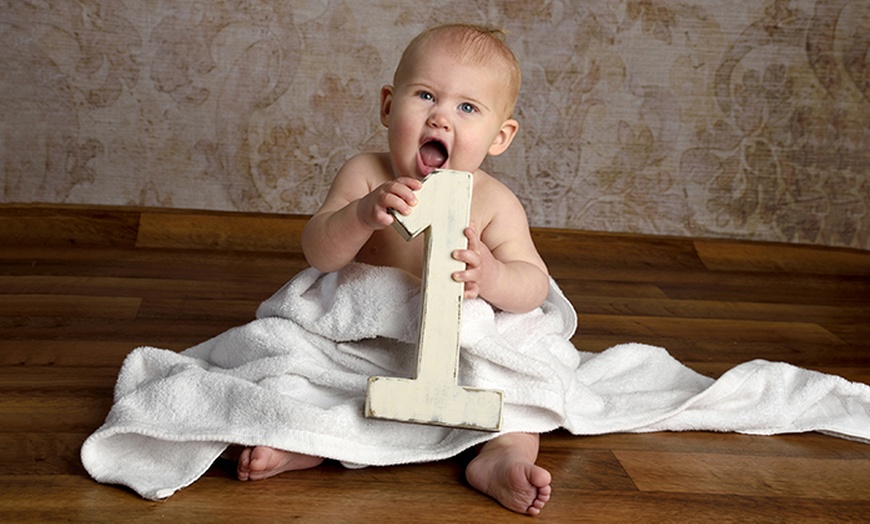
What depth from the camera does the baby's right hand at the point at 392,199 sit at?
105 cm

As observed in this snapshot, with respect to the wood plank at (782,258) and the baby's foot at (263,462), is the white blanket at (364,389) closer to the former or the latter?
the baby's foot at (263,462)

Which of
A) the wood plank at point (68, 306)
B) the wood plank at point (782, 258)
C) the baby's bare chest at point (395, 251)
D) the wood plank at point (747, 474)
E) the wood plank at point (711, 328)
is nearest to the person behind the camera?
the wood plank at point (747, 474)

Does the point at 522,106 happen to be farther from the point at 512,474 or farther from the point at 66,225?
the point at 512,474

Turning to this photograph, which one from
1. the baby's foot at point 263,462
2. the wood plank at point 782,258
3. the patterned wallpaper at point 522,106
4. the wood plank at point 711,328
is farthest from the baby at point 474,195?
the wood plank at point 782,258

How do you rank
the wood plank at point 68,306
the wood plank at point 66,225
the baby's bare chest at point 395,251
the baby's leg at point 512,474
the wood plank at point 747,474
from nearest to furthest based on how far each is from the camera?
the baby's leg at point 512,474
the wood plank at point 747,474
the baby's bare chest at point 395,251
the wood plank at point 68,306
the wood plank at point 66,225

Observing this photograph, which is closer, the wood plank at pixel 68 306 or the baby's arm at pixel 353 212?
the baby's arm at pixel 353 212

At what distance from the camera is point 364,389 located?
→ 45.7 inches

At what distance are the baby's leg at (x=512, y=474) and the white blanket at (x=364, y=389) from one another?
0.08 feet

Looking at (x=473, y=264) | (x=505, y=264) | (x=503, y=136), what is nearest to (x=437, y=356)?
(x=473, y=264)

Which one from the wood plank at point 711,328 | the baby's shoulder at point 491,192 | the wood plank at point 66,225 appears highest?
the baby's shoulder at point 491,192

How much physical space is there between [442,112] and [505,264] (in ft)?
0.64

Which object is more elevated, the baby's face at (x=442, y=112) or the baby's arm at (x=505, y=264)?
the baby's face at (x=442, y=112)

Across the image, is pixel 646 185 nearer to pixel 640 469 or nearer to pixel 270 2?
pixel 270 2

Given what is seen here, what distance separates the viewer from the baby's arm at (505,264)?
3.58 feet
